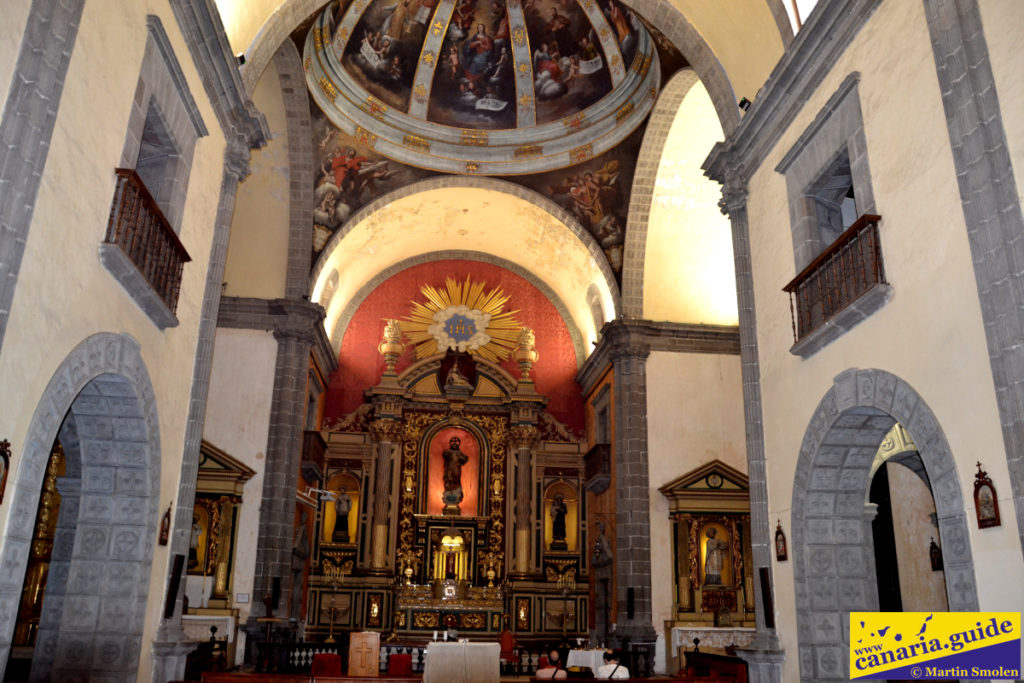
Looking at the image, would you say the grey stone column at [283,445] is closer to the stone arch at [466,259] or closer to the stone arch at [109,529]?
the stone arch at [466,259]

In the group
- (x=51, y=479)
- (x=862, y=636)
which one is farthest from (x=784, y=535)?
(x=51, y=479)

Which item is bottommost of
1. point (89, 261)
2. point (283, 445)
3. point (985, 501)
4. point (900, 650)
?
point (900, 650)

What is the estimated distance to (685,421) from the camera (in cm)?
1638

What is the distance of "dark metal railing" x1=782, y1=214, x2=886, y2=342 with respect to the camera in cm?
758

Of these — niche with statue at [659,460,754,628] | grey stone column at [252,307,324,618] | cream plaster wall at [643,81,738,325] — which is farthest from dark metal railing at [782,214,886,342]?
grey stone column at [252,307,324,618]

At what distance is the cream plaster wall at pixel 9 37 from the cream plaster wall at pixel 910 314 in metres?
6.54

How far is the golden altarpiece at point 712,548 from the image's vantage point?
599 inches

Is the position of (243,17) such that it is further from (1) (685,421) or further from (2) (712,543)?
(2) (712,543)

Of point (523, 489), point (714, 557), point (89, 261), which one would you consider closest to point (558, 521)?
point (523, 489)

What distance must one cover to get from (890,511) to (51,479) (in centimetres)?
1214

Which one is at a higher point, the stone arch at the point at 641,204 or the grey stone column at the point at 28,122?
the stone arch at the point at 641,204

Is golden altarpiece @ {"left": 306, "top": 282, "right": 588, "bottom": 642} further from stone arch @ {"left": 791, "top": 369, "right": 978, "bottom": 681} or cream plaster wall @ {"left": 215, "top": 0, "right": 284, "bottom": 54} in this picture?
stone arch @ {"left": 791, "top": 369, "right": 978, "bottom": 681}

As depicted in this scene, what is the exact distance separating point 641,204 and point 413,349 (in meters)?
7.13

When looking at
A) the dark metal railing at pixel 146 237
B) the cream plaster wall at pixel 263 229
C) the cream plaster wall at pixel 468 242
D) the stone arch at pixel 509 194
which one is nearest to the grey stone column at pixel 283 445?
the cream plaster wall at pixel 263 229
